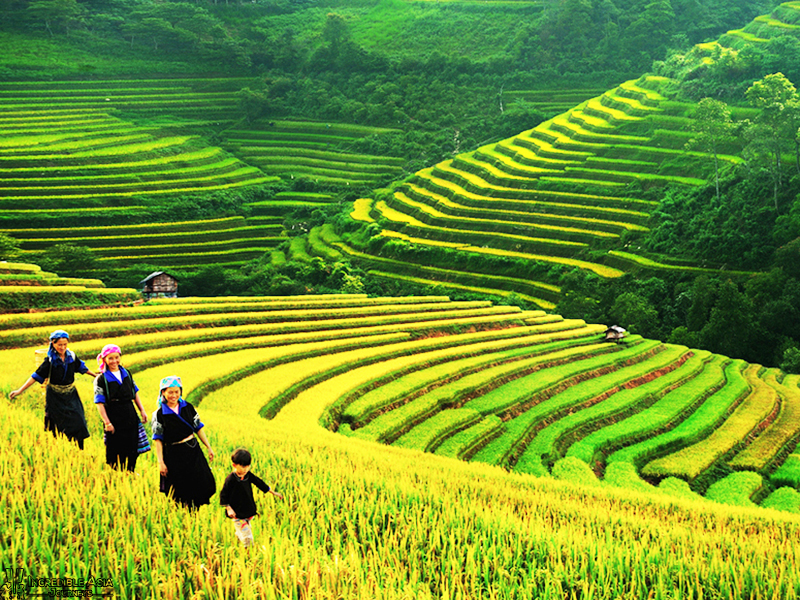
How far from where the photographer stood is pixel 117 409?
23.1 feet

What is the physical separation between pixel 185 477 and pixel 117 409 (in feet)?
4.48

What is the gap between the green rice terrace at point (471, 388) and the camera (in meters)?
15.9

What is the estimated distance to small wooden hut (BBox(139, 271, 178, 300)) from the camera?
37.9 m

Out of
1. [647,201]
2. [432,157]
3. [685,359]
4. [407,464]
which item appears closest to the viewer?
[407,464]

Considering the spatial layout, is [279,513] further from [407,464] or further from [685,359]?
[685,359]

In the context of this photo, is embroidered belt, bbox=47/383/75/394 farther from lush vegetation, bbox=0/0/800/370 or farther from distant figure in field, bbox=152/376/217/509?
lush vegetation, bbox=0/0/800/370

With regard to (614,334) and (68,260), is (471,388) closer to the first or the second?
(614,334)

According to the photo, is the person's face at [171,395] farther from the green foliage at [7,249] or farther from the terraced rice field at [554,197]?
the terraced rice field at [554,197]

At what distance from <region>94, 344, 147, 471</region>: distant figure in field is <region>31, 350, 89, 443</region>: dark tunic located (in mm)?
729

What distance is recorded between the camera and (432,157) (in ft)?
211

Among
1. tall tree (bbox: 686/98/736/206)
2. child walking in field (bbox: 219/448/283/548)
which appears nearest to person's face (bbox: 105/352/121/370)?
A: child walking in field (bbox: 219/448/283/548)

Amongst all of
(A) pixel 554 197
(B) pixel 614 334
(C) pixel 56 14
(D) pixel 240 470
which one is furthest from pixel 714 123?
(C) pixel 56 14

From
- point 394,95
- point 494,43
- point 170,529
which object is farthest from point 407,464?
point 494,43

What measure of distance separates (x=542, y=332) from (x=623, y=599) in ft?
79.7
